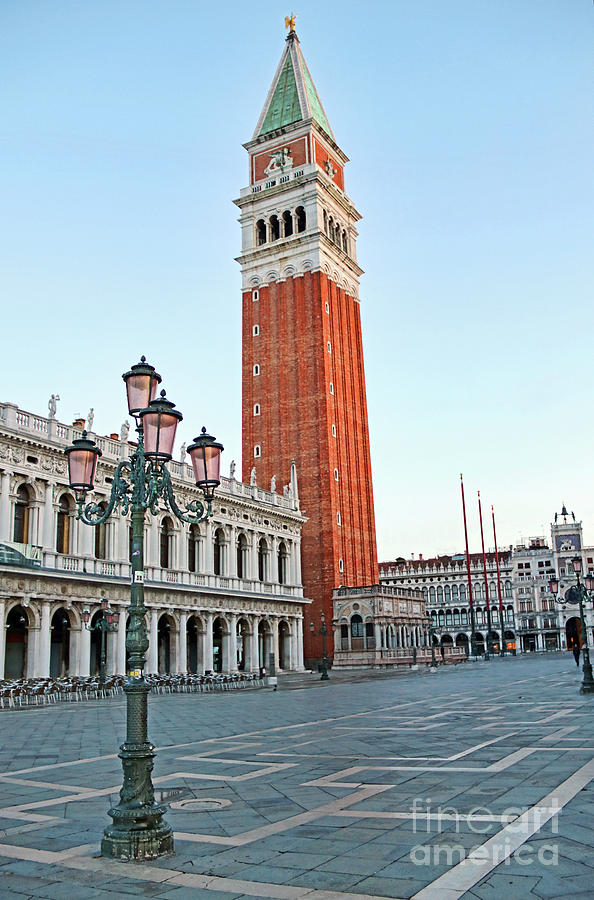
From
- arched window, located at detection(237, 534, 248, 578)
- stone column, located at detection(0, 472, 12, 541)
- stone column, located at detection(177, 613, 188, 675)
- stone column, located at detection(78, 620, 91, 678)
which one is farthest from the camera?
arched window, located at detection(237, 534, 248, 578)

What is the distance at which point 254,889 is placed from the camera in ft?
18.5

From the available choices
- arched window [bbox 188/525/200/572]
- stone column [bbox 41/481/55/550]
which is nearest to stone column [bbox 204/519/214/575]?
arched window [bbox 188/525/200/572]

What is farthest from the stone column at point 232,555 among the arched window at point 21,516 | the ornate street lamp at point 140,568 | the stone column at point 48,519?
the ornate street lamp at point 140,568

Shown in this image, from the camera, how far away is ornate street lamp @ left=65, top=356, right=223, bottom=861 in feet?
22.0

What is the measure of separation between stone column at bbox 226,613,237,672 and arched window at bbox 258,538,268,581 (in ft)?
16.7

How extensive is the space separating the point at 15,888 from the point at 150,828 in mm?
1214

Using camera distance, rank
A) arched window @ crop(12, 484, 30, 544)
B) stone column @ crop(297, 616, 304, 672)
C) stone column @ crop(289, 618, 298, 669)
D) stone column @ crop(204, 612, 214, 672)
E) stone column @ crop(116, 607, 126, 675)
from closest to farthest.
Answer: arched window @ crop(12, 484, 30, 544), stone column @ crop(116, 607, 126, 675), stone column @ crop(204, 612, 214, 672), stone column @ crop(289, 618, 298, 669), stone column @ crop(297, 616, 304, 672)

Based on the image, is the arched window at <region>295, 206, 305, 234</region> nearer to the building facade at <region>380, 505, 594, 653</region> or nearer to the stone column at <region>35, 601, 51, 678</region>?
the stone column at <region>35, 601, 51, 678</region>

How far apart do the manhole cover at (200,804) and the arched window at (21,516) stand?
25.2m

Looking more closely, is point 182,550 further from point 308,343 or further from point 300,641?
point 308,343

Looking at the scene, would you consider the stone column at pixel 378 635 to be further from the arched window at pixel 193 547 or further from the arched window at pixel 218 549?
the arched window at pixel 193 547

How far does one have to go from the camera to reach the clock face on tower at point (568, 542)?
108 meters

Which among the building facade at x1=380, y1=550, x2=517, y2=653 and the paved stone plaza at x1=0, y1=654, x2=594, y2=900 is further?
the building facade at x1=380, y1=550, x2=517, y2=653

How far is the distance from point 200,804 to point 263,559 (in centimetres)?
4133
